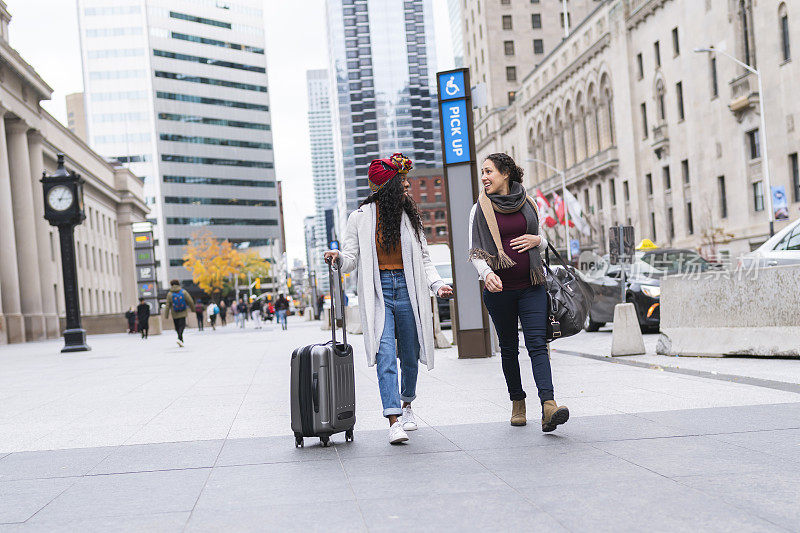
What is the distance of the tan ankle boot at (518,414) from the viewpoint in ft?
22.3

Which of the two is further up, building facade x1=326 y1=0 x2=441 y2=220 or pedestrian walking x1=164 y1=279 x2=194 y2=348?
building facade x1=326 y1=0 x2=441 y2=220

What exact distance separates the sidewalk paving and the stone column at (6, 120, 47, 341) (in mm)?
39538

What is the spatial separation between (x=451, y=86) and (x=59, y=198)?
16.7m

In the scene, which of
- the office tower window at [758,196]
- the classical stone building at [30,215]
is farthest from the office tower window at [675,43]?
the classical stone building at [30,215]

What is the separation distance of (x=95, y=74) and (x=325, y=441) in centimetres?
13509

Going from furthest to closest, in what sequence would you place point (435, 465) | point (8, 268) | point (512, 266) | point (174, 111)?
1. point (174, 111)
2. point (8, 268)
3. point (512, 266)
4. point (435, 465)

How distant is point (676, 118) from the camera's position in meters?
53.5

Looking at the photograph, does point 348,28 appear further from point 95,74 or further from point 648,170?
point 648,170

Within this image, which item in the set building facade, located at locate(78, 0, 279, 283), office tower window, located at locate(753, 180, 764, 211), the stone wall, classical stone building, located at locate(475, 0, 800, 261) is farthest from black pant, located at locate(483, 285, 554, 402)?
building facade, located at locate(78, 0, 279, 283)

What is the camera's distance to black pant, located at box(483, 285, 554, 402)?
255 inches

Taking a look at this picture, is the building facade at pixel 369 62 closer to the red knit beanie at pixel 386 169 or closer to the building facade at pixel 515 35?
the building facade at pixel 515 35

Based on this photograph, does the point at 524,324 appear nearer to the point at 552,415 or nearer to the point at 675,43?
the point at 552,415

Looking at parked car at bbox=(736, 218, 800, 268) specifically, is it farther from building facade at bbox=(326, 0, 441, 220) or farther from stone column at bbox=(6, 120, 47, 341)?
building facade at bbox=(326, 0, 441, 220)

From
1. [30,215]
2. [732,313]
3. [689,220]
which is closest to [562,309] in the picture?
[732,313]
